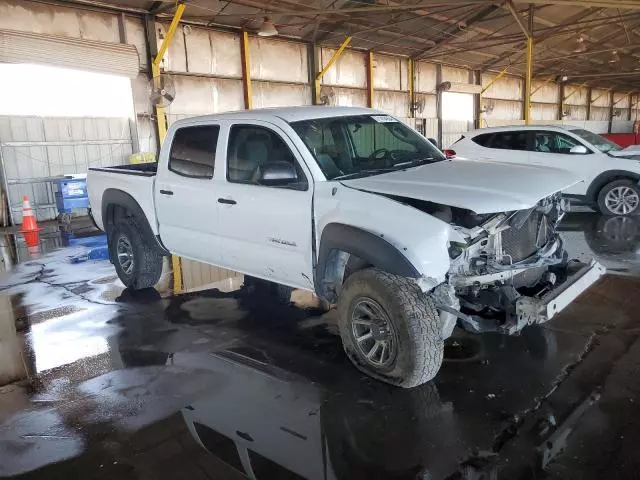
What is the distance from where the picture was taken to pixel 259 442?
9.67ft

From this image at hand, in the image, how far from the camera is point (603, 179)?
30.2 ft

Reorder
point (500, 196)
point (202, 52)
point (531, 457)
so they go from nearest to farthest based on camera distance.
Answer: point (531, 457) < point (500, 196) < point (202, 52)

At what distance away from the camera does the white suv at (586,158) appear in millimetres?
9039

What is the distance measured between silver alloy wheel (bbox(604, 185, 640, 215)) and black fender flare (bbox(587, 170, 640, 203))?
183mm

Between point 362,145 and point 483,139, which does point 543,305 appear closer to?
point 362,145

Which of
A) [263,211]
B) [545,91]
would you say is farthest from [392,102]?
[263,211]

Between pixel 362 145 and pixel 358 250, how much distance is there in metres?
1.35

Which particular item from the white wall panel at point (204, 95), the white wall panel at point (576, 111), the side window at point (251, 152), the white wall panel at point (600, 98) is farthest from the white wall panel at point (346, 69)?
the white wall panel at point (600, 98)

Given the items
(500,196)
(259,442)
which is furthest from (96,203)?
(500,196)

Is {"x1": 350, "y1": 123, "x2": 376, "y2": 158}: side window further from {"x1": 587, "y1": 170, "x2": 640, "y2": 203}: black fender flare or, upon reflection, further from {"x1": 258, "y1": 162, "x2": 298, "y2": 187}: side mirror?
{"x1": 587, "y1": 170, "x2": 640, "y2": 203}: black fender flare

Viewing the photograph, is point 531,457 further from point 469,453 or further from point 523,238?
point 523,238

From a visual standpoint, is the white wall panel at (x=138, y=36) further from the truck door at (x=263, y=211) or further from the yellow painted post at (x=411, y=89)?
the yellow painted post at (x=411, y=89)

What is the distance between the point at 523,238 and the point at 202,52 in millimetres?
13212

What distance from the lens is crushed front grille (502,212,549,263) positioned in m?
3.51
